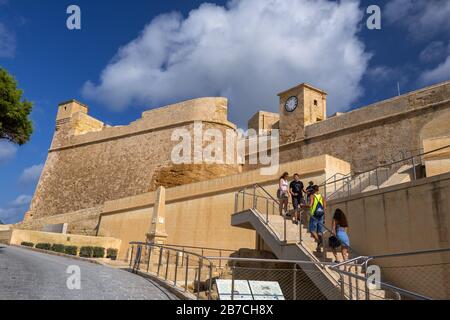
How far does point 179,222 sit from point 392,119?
12333 mm

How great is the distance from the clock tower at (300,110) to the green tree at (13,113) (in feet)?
57.2

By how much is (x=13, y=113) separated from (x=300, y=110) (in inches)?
731

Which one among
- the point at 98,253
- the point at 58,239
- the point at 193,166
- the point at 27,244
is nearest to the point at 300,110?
the point at 193,166

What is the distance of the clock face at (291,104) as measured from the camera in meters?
27.4

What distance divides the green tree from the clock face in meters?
18.1

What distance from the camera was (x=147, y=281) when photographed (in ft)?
30.3

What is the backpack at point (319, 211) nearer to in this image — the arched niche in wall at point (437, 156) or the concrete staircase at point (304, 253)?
the concrete staircase at point (304, 253)

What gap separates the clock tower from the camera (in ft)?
87.4

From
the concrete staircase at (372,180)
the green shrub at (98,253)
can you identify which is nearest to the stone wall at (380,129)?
the concrete staircase at (372,180)

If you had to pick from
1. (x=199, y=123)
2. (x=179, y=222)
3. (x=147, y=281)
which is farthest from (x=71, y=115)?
(x=147, y=281)

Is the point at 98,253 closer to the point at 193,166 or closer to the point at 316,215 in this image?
the point at 193,166

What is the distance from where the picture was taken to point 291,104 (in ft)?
90.9

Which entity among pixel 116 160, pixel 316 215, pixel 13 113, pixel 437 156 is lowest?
pixel 316 215
